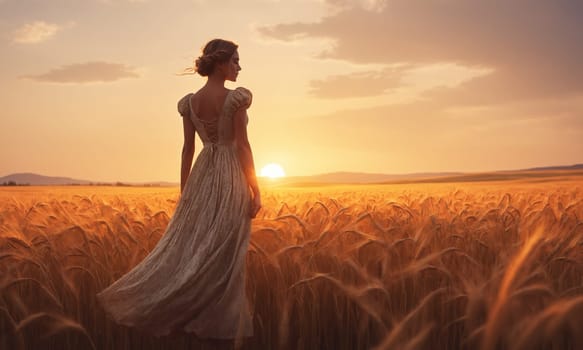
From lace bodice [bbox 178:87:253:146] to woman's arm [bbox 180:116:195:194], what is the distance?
41 mm

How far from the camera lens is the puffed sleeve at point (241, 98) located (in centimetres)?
319

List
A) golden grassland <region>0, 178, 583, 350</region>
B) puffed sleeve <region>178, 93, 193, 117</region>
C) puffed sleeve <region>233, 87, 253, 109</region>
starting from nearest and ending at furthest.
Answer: golden grassland <region>0, 178, 583, 350</region>
puffed sleeve <region>233, 87, 253, 109</region>
puffed sleeve <region>178, 93, 193, 117</region>

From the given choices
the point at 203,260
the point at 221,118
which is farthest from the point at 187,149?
the point at 203,260

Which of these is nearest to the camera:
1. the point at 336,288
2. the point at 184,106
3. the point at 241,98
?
the point at 336,288

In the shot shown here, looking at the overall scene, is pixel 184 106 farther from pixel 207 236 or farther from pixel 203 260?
pixel 203 260

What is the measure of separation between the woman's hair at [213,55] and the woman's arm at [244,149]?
1.02 feet

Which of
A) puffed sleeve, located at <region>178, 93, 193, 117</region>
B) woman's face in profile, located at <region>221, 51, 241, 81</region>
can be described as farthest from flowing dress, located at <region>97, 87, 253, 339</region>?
woman's face in profile, located at <region>221, 51, 241, 81</region>

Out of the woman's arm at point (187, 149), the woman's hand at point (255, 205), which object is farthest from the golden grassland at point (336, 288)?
the woman's arm at point (187, 149)

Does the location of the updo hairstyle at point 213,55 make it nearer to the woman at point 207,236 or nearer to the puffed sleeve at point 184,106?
the woman at point 207,236

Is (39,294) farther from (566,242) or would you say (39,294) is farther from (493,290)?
(566,242)

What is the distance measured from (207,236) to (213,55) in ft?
3.28

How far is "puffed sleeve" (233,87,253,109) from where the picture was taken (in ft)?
10.5

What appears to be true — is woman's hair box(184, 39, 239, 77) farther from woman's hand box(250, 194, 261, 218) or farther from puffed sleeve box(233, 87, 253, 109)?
woman's hand box(250, 194, 261, 218)

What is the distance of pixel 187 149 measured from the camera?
3.48m
